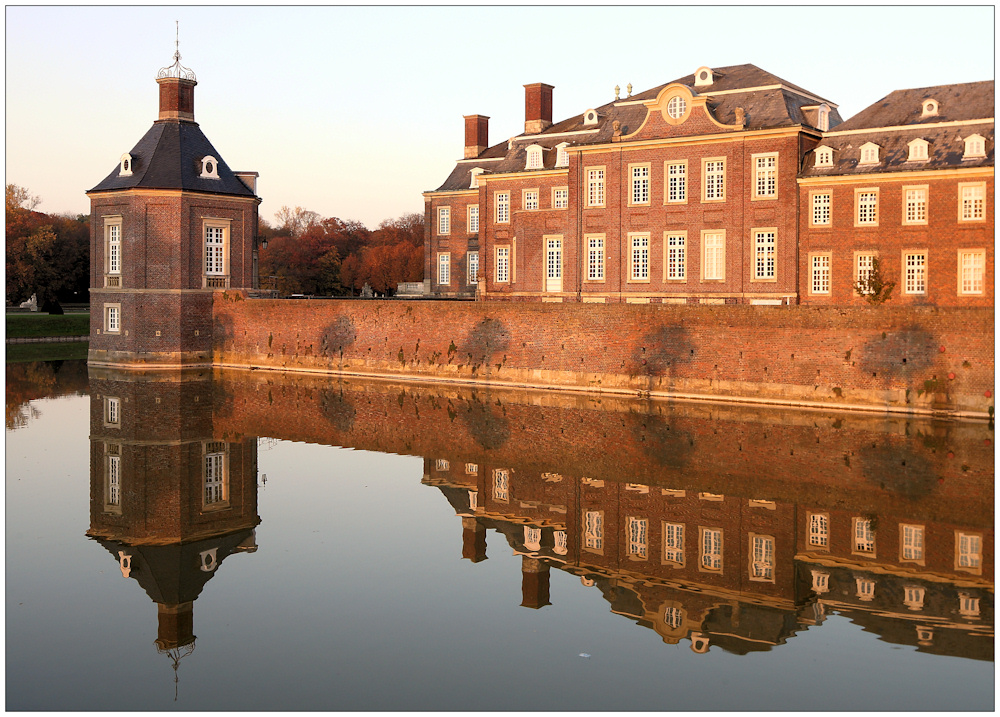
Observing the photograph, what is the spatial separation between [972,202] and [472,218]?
2583 centimetres

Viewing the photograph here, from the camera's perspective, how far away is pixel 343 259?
76.2 metres

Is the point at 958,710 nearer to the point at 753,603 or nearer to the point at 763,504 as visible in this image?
the point at 753,603

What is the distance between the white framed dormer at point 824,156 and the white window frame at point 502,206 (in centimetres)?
1516

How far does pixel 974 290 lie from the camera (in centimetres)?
2988

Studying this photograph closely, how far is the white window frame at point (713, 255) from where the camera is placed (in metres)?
33.7

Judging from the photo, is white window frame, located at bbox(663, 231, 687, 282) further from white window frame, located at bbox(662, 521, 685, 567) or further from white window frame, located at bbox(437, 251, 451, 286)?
white window frame, located at bbox(662, 521, 685, 567)

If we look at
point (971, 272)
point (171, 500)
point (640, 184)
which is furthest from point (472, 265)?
point (171, 500)

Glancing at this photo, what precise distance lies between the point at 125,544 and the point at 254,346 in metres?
24.8

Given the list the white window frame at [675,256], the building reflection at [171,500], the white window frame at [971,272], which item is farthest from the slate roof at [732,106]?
the building reflection at [171,500]

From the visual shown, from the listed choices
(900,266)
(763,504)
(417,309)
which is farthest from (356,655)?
(900,266)

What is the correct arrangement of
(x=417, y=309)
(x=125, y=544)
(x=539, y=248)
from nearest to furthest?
(x=125, y=544)
(x=417, y=309)
(x=539, y=248)

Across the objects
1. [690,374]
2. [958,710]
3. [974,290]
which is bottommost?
[958,710]

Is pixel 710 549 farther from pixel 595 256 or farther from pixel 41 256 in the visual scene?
pixel 41 256

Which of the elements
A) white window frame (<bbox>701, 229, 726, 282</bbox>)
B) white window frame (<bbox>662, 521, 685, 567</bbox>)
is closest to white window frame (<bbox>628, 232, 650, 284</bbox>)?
white window frame (<bbox>701, 229, 726, 282</bbox>)
